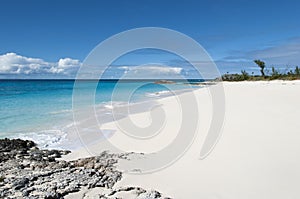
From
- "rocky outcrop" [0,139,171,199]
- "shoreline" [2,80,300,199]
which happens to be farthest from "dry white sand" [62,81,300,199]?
"rocky outcrop" [0,139,171,199]

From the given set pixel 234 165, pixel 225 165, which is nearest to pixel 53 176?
pixel 225 165

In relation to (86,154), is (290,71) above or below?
above

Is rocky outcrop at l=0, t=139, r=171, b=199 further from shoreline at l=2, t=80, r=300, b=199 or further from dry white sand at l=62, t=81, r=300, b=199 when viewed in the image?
dry white sand at l=62, t=81, r=300, b=199

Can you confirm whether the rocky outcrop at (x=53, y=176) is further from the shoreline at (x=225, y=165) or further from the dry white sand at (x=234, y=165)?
the dry white sand at (x=234, y=165)

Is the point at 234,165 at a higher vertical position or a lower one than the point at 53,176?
lower

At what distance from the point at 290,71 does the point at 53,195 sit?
4813 centimetres

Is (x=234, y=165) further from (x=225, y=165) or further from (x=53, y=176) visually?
(x=53, y=176)

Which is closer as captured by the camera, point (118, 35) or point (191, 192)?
point (191, 192)

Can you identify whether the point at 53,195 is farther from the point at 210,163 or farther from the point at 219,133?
the point at 219,133

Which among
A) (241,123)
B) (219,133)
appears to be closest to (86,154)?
(219,133)

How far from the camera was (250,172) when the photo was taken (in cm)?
414

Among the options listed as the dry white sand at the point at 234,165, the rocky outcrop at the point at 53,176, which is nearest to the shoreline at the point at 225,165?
the dry white sand at the point at 234,165

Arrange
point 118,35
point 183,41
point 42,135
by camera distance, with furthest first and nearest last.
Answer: point 42,135, point 183,41, point 118,35

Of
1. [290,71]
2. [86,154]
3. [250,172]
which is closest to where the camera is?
[250,172]
